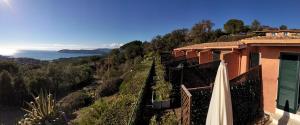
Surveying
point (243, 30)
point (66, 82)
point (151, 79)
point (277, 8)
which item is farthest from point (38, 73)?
point (243, 30)

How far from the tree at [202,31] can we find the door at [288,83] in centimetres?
3840

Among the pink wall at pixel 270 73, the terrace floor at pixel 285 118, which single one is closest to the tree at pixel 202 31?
the pink wall at pixel 270 73

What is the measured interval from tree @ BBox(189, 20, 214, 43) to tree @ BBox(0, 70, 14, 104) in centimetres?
3426

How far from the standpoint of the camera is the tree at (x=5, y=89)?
27.1 m

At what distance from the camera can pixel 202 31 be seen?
50312mm

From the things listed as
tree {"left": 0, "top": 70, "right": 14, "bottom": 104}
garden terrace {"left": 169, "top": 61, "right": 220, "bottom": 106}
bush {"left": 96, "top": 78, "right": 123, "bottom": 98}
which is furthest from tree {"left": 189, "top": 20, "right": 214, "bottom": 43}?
tree {"left": 0, "top": 70, "right": 14, "bottom": 104}

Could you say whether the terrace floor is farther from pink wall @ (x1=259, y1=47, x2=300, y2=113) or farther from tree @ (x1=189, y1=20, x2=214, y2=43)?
tree @ (x1=189, y1=20, x2=214, y2=43)

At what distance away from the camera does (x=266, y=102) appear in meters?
10.2

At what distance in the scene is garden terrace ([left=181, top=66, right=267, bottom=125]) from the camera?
27.1ft

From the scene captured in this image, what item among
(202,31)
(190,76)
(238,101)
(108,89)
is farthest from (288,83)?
(202,31)

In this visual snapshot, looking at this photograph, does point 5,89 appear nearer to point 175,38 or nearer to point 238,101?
point 238,101

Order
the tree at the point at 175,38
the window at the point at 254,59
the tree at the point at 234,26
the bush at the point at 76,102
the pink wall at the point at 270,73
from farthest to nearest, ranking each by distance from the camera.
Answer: the tree at the point at 234,26, the tree at the point at 175,38, the bush at the point at 76,102, the window at the point at 254,59, the pink wall at the point at 270,73

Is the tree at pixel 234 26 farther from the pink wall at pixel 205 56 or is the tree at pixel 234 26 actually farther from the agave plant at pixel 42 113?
the agave plant at pixel 42 113

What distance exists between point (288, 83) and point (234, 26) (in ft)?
162
